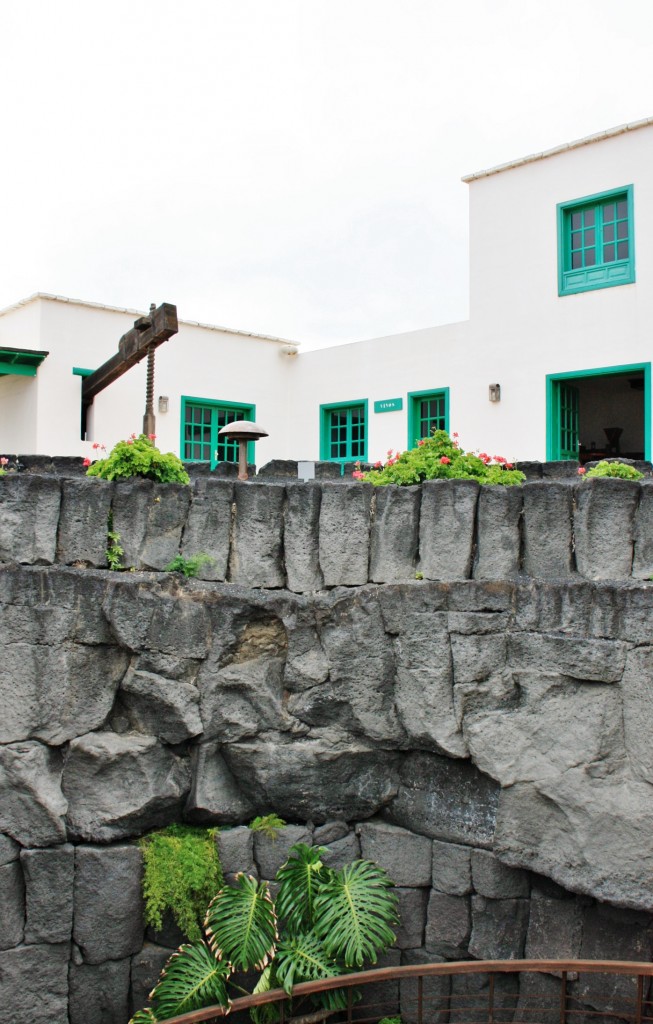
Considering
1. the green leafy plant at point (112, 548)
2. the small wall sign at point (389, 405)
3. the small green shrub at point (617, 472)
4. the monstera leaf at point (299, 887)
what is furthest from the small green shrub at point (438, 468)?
the small wall sign at point (389, 405)

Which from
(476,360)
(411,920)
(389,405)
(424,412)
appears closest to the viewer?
(411,920)

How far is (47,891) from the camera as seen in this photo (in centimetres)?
577

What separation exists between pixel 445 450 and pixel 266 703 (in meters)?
2.16

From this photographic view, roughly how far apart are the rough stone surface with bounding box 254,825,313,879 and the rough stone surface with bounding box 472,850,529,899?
117 centimetres

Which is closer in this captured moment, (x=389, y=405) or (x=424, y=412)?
(x=424, y=412)

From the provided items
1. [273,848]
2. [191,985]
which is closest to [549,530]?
[273,848]

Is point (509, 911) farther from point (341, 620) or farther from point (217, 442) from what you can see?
point (217, 442)

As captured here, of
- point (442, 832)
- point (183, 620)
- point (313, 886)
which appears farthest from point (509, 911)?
point (183, 620)

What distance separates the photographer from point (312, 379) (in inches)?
552

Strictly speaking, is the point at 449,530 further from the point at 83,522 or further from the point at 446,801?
the point at 83,522

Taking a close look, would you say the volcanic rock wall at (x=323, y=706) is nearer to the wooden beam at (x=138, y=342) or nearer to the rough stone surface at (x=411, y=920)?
the rough stone surface at (x=411, y=920)

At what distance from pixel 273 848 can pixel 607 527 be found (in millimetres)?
3099

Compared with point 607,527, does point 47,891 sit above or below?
below

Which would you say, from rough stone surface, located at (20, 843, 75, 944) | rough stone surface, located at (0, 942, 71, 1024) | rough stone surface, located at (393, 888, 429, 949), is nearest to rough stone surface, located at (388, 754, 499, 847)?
rough stone surface, located at (393, 888, 429, 949)
